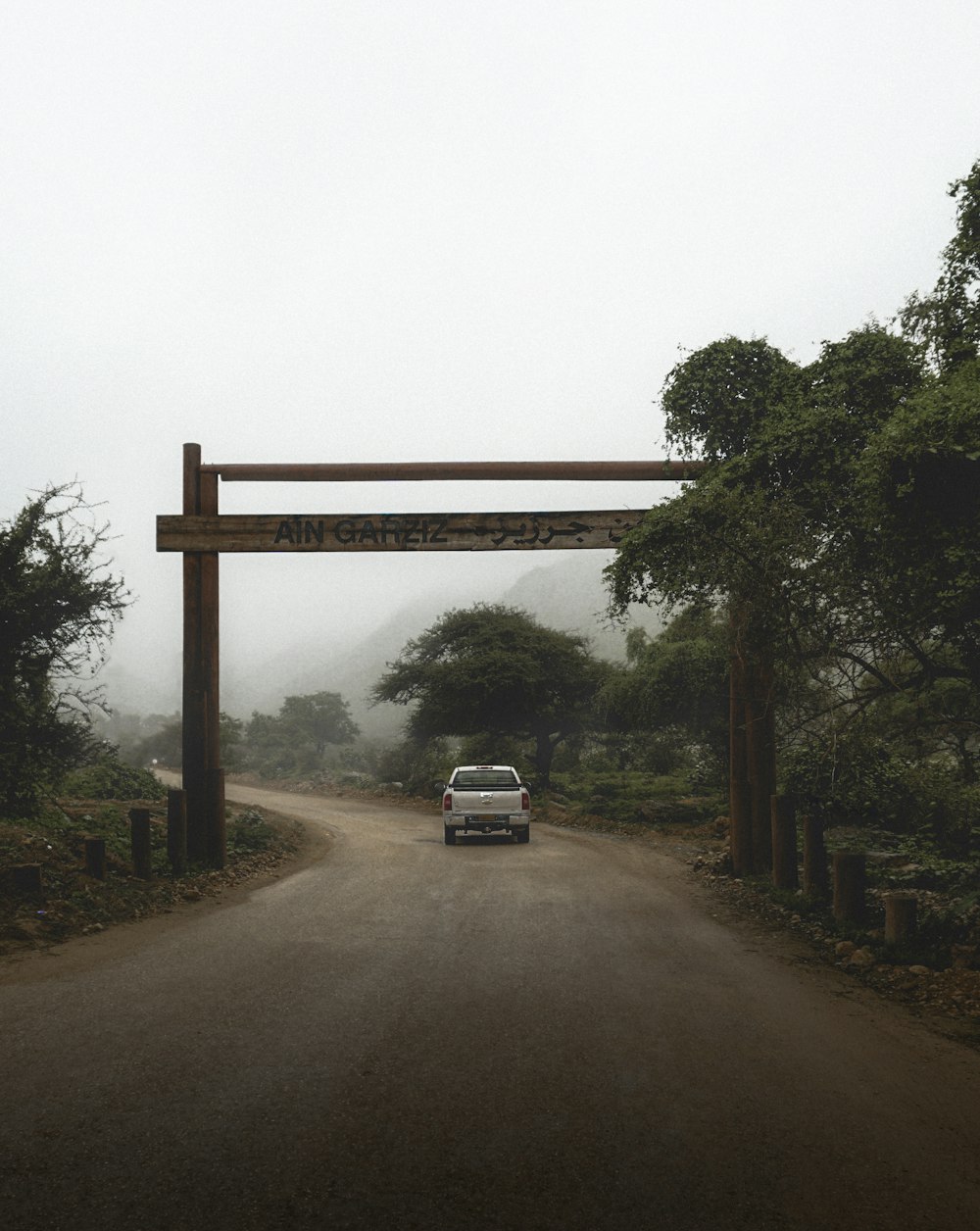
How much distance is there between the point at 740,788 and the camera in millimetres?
13977

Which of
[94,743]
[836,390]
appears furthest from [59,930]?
[836,390]

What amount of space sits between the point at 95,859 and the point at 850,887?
9392mm

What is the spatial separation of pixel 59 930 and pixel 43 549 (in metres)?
5.87

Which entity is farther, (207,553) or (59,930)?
(207,553)

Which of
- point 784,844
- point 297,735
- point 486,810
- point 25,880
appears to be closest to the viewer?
point 25,880

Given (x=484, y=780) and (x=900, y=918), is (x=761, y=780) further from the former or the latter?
(x=484, y=780)

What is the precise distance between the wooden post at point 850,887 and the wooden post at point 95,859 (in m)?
9.15

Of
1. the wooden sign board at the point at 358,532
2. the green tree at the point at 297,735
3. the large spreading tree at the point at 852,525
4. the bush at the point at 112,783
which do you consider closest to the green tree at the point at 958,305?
the large spreading tree at the point at 852,525

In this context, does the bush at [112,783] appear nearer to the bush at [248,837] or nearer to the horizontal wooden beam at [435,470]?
the bush at [248,837]

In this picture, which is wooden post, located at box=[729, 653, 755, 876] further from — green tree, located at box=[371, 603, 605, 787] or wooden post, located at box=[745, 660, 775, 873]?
green tree, located at box=[371, 603, 605, 787]

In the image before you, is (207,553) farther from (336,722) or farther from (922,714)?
(336,722)

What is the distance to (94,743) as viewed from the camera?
13586 mm

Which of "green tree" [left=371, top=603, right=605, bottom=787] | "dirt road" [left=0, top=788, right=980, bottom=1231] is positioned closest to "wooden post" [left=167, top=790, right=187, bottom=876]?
"dirt road" [left=0, top=788, right=980, bottom=1231]

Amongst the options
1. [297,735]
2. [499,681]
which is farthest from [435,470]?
[297,735]
